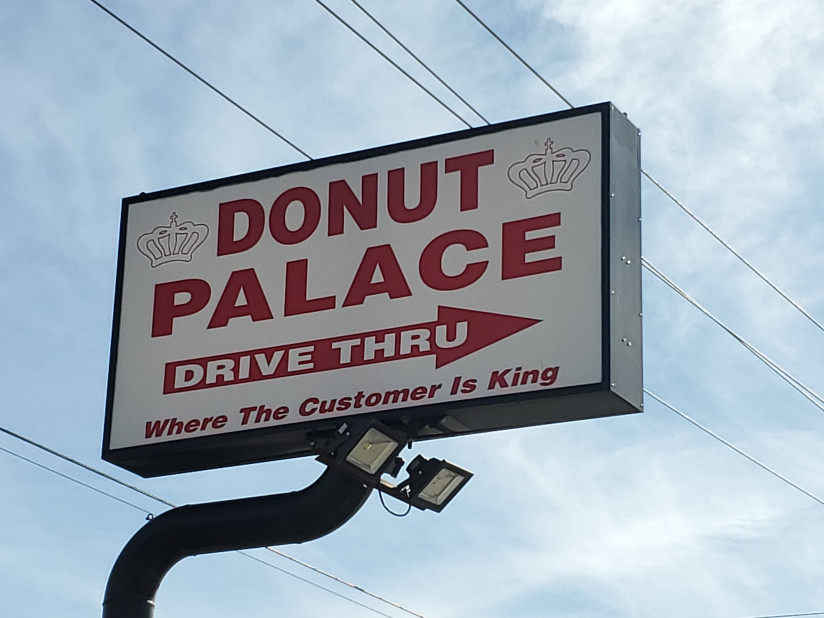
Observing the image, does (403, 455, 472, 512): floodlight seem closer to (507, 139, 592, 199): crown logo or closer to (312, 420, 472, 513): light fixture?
(312, 420, 472, 513): light fixture

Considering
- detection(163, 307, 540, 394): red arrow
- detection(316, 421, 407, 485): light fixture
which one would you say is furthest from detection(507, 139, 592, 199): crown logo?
detection(316, 421, 407, 485): light fixture

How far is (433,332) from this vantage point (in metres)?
9.41

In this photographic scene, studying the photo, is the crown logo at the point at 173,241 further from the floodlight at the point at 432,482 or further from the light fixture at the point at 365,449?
the floodlight at the point at 432,482

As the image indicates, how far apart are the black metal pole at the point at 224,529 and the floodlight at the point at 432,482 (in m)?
0.33

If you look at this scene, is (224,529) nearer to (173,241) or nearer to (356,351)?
(356,351)

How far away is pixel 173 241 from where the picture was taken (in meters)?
10.5

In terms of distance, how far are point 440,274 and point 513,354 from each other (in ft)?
2.33

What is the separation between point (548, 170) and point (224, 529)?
9.07 feet

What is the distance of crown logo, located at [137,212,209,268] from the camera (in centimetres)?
1042

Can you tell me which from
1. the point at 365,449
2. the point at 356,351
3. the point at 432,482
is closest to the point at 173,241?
the point at 356,351

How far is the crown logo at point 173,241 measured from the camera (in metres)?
10.4

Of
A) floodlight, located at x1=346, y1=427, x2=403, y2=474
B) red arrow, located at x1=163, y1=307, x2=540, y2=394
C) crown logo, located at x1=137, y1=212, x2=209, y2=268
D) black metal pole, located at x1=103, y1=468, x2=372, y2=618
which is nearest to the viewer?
black metal pole, located at x1=103, y1=468, x2=372, y2=618

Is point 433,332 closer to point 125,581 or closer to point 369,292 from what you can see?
point 369,292

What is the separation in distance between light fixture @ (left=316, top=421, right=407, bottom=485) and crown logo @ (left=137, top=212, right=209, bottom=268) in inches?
71.5
